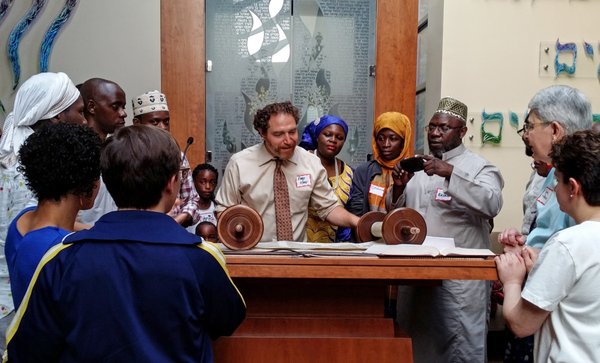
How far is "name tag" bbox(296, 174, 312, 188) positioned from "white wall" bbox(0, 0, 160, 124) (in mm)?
2007

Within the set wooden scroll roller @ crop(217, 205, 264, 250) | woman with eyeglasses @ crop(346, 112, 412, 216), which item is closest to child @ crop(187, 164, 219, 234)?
woman with eyeglasses @ crop(346, 112, 412, 216)

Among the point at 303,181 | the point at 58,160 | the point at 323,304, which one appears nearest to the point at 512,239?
the point at 323,304

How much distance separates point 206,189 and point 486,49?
7.74 ft

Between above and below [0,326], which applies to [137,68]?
above

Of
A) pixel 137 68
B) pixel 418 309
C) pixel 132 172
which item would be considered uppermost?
pixel 137 68

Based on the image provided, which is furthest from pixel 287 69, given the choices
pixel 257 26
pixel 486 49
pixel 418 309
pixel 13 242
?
pixel 13 242

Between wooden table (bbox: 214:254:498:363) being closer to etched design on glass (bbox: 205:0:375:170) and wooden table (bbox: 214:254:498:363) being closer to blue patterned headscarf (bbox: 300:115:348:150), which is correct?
blue patterned headscarf (bbox: 300:115:348:150)

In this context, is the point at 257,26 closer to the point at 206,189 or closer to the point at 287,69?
the point at 287,69

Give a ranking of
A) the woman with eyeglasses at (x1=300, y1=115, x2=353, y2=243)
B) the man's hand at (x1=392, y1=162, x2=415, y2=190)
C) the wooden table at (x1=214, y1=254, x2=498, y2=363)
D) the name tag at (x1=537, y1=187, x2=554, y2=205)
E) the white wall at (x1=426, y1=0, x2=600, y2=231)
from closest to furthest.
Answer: the wooden table at (x1=214, y1=254, x2=498, y2=363), the name tag at (x1=537, y1=187, x2=554, y2=205), the man's hand at (x1=392, y1=162, x2=415, y2=190), the woman with eyeglasses at (x1=300, y1=115, x2=353, y2=243), the white wall at (x1=426, y1=0, x2=600, y2=231)

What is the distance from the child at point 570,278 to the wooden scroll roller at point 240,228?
96 centimetres

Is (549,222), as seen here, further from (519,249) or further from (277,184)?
(277,184)

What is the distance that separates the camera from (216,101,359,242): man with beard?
124 inches

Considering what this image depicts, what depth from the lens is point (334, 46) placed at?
→ 4.92 metres

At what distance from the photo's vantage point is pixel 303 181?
322 cm
